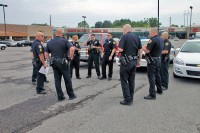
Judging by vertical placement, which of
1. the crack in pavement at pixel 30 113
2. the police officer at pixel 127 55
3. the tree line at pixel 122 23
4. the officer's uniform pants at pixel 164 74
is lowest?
the crack in pavement at pixel 30 113

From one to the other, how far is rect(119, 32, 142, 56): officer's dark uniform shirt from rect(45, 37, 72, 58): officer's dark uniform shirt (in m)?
1.38

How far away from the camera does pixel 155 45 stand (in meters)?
6.25

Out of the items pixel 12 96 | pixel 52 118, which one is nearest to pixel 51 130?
pixel 52 118

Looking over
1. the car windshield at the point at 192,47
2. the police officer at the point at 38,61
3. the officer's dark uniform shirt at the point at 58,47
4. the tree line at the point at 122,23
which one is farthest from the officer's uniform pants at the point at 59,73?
the tree line at the point at 122,23

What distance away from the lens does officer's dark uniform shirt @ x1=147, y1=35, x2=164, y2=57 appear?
619 centimetres

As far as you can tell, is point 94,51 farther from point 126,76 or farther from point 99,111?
point 99,111

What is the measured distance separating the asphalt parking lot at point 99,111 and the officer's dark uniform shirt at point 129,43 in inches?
51.2

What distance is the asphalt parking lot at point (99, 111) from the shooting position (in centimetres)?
434

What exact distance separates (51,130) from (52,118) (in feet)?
2.06

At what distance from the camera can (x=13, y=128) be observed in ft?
→ 14.2

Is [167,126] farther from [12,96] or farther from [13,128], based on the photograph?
[12,96]

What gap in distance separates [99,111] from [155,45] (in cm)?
235

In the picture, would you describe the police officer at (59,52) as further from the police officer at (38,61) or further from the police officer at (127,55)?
the police officer at (127,55)

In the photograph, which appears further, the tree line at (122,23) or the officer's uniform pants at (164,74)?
the tree line at (122,23)
